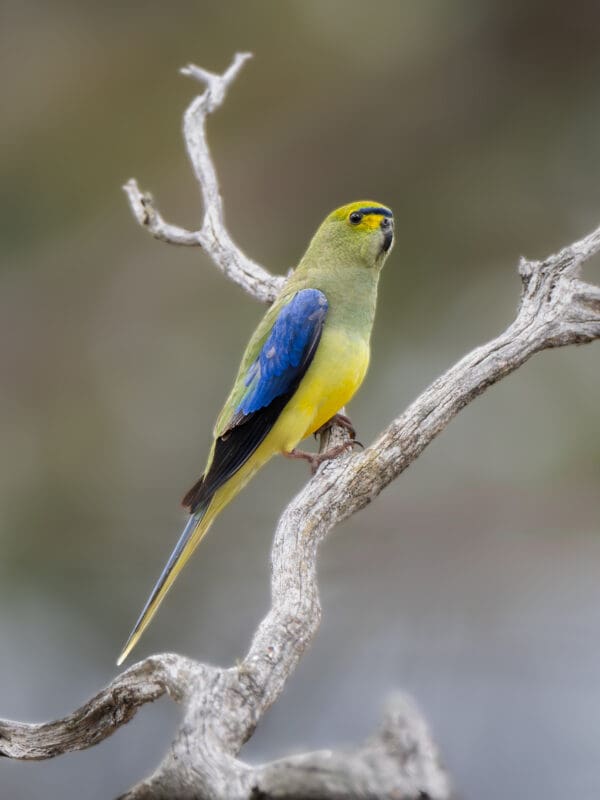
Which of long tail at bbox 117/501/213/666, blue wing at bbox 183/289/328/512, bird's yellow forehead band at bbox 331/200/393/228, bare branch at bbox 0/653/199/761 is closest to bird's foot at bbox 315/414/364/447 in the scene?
blue wing at bbox 183/289/328/512

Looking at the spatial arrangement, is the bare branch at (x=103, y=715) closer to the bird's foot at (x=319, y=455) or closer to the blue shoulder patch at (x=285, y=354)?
the bird's foot at (x=319, y=455)

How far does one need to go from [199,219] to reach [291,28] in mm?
1396

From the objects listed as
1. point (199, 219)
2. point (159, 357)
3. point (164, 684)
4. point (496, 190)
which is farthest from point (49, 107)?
point (164, 684)

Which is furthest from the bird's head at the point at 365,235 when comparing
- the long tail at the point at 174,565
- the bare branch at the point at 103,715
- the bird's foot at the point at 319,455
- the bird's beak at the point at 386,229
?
the bare branch at the point at 103,715

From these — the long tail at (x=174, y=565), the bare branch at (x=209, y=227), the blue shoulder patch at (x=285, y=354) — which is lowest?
the long tail at (x=174, y=565)

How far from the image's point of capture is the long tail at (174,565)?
7.79 ft

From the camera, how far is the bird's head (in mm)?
2957

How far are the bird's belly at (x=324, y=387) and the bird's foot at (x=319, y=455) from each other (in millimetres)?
32

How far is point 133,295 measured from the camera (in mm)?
6918

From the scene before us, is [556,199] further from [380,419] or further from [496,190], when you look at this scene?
[380,419]

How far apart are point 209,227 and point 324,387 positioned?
0.93 meters

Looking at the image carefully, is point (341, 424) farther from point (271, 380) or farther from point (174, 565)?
point (174, 565)

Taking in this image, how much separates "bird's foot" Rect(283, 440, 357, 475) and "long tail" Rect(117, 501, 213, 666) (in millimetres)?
269

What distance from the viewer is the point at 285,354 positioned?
9.07 feet
